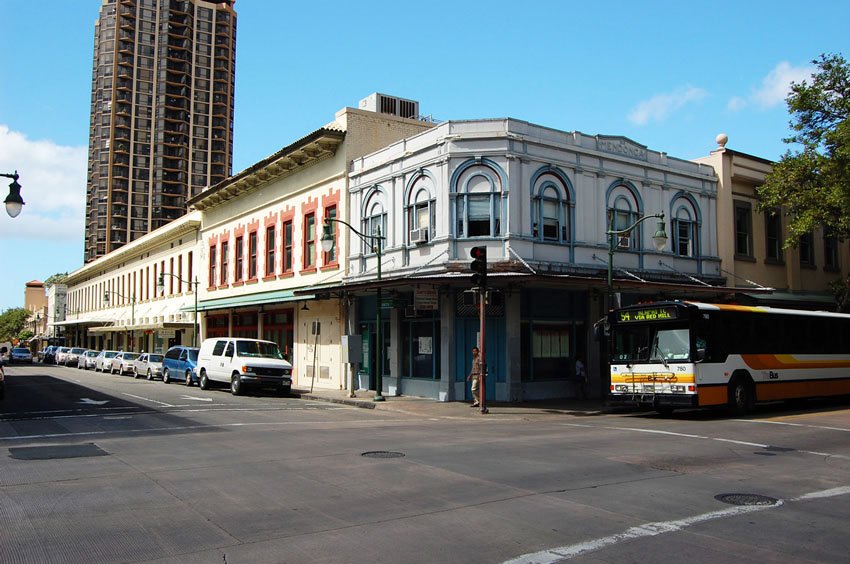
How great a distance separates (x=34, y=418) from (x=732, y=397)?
58.2ft

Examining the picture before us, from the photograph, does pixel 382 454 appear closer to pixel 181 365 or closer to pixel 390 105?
pixel 390 105

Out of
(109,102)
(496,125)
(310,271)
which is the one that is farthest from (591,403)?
(109,102)

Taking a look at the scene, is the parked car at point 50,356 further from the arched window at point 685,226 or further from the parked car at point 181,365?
the arched window at point 685,226

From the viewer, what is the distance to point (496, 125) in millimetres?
23344

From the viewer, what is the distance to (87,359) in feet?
176

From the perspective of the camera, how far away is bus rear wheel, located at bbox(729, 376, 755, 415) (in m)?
19.2

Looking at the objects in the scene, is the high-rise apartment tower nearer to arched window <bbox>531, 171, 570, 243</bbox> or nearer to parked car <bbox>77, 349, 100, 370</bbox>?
parked car <bbox>77, 349, 100, 370</bbox>

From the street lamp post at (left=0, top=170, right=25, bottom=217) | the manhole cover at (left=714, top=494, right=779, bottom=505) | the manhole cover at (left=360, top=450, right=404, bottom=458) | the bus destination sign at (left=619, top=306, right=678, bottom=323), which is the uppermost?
the street lamp post at (left=0, top=170, right=25, bottom=217)

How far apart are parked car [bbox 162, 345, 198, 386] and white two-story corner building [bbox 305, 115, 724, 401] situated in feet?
27.9

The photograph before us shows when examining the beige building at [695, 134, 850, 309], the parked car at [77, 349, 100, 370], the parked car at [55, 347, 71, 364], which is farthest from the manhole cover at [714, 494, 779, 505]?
the parked car at [55, 347, 71, 364]

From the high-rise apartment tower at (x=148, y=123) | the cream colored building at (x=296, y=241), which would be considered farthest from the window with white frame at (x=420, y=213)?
the high-rise apartment tower at (x=148, y=123)

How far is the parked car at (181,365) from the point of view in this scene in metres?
32.4

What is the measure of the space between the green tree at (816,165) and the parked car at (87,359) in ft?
147

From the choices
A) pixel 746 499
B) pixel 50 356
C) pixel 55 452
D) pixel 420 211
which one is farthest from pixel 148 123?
pixel 746 499
